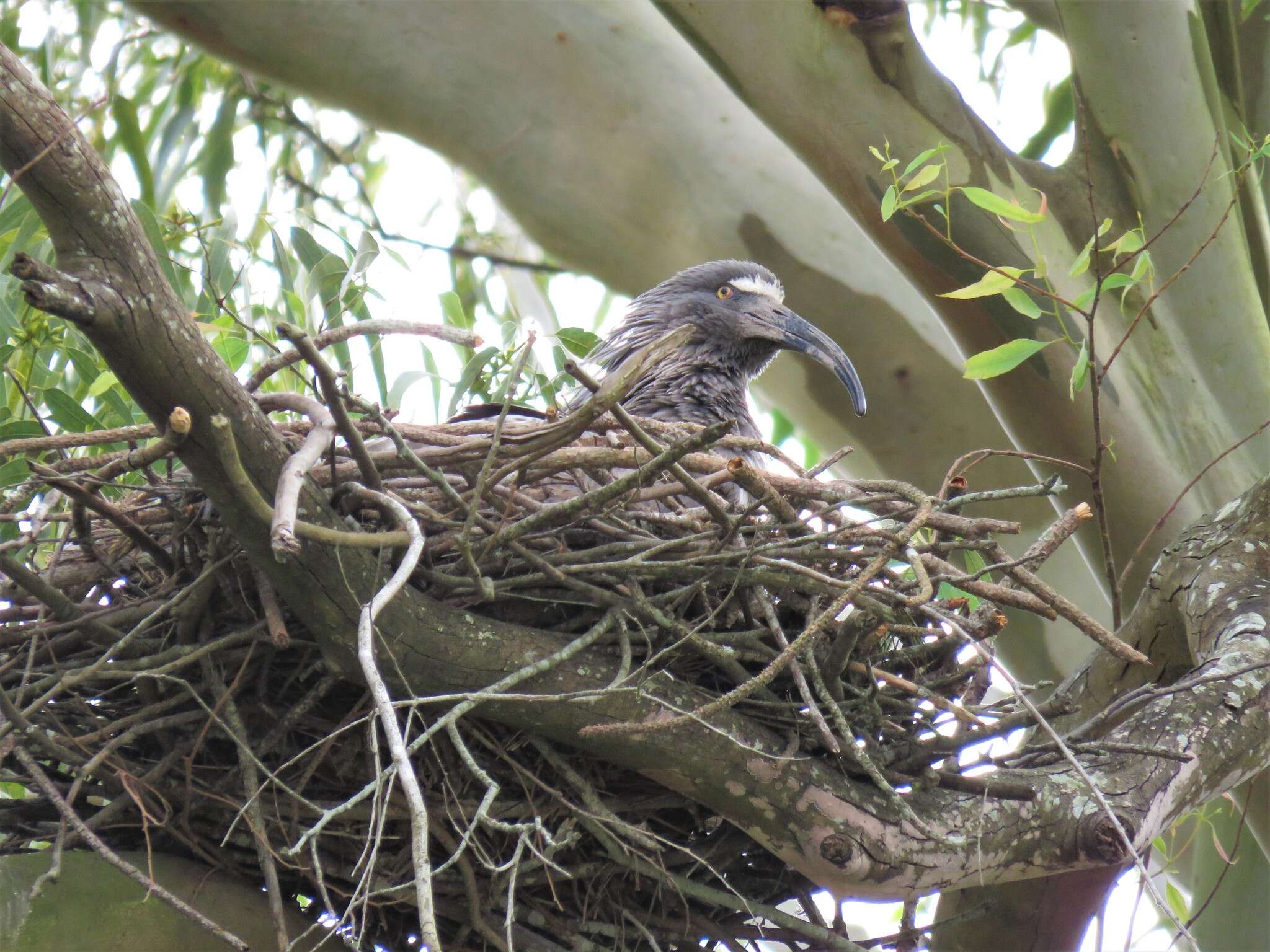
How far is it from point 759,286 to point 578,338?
2.50ft

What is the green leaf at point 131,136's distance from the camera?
177 inches

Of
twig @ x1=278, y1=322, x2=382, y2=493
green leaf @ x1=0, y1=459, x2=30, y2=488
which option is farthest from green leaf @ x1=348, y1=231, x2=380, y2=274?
twig @ x1=278, y1=322, x2=382, y2=493

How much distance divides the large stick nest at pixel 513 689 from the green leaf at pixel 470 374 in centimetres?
66

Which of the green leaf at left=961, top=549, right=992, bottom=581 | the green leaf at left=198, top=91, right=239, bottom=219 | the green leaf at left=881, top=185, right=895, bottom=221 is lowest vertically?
the green leaf at left=961, top=549, right=992, bottom=581

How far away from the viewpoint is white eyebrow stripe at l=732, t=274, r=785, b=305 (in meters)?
3.73

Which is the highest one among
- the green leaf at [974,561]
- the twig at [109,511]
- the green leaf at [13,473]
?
the green leaf at [13,473]

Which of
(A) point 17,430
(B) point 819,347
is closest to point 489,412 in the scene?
(A) point 17,430

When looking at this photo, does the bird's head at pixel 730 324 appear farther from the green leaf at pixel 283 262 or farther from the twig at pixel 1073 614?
the twig at pixel 1073 614

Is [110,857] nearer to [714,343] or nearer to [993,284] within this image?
[993,284]

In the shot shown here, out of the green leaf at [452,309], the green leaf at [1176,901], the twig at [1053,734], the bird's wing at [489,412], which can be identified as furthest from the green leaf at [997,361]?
the green leaf at [1176,901]

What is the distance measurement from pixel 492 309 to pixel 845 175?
11.5 feet

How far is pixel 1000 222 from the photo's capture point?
3057mm

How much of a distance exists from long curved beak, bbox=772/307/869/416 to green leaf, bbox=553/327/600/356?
23.4 inches

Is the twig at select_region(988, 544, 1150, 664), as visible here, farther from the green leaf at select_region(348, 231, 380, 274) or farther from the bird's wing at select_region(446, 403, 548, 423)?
the green leaf at select_region(348, 231, 380, 274)
